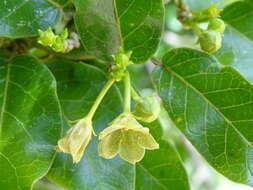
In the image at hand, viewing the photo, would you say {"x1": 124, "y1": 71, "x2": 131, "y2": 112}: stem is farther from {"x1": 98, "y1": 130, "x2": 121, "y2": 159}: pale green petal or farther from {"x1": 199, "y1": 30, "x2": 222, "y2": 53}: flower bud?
{"x1": 199, "y1": 30, "x2": 222, "y2": 53}: flower bud

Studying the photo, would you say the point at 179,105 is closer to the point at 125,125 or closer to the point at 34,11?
the point at 125,125

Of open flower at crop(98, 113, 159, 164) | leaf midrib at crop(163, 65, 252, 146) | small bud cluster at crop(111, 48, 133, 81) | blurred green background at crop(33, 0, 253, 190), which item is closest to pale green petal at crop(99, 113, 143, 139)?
open flower at crop(98, 113, 159, 164)

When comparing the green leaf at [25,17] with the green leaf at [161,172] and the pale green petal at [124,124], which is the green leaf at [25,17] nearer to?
the pale green petal at [124,124]

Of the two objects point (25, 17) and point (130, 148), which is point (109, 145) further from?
point (25, 17)

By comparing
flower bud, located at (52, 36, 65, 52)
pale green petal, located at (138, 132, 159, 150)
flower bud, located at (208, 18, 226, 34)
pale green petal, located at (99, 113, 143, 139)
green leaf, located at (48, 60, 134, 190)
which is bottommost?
green leaf, located at (48, 60, 134, 190)

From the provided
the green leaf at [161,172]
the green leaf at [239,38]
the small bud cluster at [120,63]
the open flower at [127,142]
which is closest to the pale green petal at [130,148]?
the open flower at [127,142]
